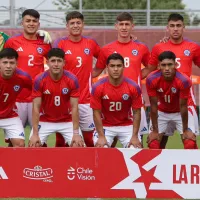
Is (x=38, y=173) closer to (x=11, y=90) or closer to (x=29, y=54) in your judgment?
(x=11, y=90)

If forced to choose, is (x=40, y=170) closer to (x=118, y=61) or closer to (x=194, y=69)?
(x=118, y=61)

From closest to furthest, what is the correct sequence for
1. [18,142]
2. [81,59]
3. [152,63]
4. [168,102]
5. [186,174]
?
[186,174] < [18,142] < [168,102] < [81,59] < [152,63]

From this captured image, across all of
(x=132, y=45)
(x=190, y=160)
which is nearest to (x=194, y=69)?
(x=132, y=45)

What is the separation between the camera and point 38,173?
297 inches

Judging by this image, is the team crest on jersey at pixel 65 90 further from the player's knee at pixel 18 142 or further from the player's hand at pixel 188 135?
the player's hand at pixel 188 135

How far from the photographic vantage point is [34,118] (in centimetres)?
922

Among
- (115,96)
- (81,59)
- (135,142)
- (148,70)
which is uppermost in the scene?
(81,59)

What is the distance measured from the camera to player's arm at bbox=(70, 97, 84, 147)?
9109mm

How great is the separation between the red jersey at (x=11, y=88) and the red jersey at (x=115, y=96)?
2.85ft

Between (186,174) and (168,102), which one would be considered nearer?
(186,174)

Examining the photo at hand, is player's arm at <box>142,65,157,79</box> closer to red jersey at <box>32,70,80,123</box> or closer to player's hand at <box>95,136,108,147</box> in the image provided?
red jersey at <box>32,70,80,123</box>

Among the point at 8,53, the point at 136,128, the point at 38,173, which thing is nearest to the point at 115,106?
the point at 136,128

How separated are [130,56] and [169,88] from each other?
75 centimetres

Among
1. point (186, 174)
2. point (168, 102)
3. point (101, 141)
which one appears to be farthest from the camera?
point (168, 102)
